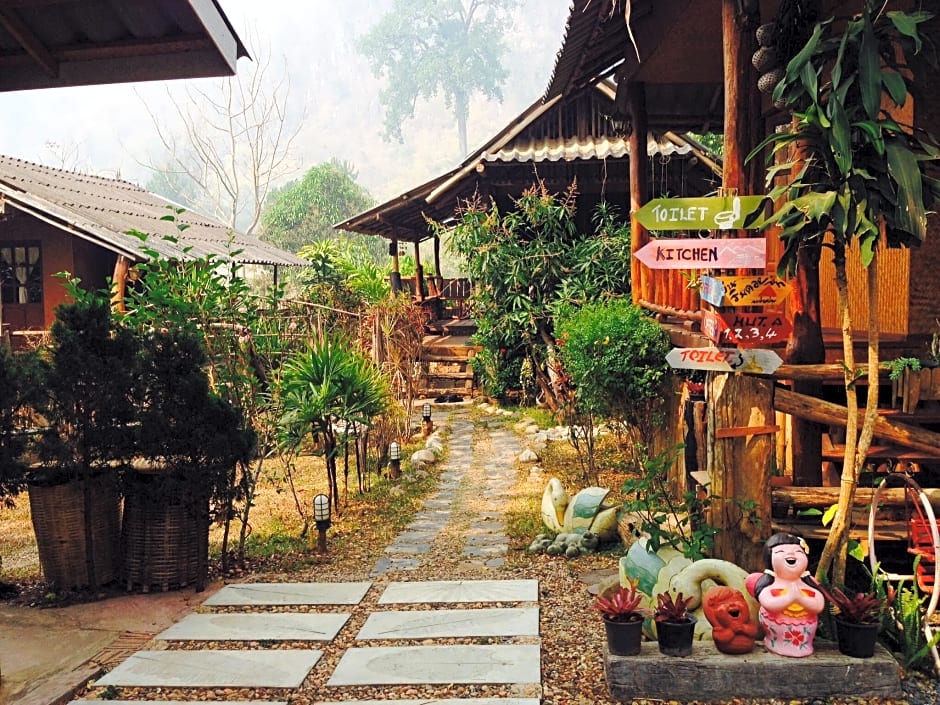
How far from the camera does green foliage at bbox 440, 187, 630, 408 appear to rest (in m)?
13.0

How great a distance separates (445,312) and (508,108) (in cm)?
6769

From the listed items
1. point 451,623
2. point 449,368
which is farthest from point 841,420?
point 449,368

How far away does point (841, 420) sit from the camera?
190 inches

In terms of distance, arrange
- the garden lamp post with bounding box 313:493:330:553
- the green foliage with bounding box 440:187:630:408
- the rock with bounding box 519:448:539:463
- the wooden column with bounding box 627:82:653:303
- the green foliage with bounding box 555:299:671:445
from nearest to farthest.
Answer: the garden lamp post with bounding box 313:493:330:553 → the green foliage with bounding box 555:299:671:445 → the wooden column with bounding box 627:82:653:303 → the rock with bounding box 519:448:539:463 → the green foliage with bounding box 440:187:630:408

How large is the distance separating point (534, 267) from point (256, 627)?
9041mm

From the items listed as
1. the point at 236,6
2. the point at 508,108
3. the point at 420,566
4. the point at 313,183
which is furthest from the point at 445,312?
the point at 236,6

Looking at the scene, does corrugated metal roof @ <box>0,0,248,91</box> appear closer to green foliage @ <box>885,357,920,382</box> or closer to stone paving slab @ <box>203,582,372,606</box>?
stone paving slab @ <box>203,582,372,606</box>

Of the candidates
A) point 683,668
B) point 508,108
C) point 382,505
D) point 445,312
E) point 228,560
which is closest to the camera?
point 683,668

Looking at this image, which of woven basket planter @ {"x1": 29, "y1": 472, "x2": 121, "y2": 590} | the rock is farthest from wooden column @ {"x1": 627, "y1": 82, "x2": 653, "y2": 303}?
woven basket planter @ {"x1": 29, "y1": 472, "x2": 121, "y2": 590}

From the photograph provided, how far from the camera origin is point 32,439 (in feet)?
19.7

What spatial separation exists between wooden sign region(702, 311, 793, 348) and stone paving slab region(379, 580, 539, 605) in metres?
2.14

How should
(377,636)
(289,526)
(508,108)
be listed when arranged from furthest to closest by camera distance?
(508,108)
(289,526)
(377,636)

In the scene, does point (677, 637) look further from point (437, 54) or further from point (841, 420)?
point (437, 54)

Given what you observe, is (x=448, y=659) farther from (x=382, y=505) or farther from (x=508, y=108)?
(x=508, y=108)
